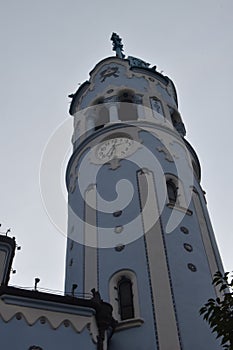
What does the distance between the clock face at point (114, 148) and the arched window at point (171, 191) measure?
2.06 m

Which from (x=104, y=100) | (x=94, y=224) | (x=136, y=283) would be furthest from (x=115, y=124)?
(x=136, y=283)

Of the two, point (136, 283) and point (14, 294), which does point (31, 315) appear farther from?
point (136, 283)

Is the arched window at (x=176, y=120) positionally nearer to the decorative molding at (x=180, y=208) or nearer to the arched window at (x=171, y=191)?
the arched window at (x=171, y=191)

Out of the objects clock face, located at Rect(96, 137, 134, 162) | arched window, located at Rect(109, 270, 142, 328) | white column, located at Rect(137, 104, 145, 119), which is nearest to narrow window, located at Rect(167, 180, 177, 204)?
clock face, located at Rect(96, 137, 134, 162)

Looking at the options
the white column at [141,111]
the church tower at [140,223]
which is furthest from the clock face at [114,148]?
the white column at [141,111]

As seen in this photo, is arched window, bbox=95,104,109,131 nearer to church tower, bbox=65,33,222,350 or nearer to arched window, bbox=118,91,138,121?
church tower, bbox=65,33,222,350

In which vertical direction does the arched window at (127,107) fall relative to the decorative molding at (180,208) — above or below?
above

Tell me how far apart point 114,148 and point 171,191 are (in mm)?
3151

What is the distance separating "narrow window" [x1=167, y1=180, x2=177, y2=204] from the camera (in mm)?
17789

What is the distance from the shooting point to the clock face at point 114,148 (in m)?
19.7

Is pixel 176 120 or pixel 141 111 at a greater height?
pixel 176 120

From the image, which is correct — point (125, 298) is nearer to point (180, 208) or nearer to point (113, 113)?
point (180, 208)

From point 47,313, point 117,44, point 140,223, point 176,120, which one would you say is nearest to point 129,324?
point 47,313

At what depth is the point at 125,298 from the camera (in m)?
14.6
